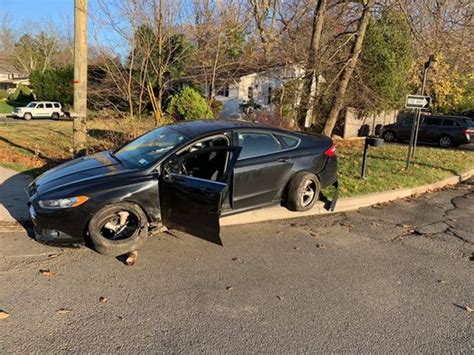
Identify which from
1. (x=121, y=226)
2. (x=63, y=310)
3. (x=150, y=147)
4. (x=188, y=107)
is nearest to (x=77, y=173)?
(x=121, y=226)

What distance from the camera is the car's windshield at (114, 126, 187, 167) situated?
17.2ft

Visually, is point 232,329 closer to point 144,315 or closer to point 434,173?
point 144,315

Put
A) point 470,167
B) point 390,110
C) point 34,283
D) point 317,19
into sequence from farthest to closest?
1. point 390,110
2. point 317,19
3. point 470,167
4. point 34,283

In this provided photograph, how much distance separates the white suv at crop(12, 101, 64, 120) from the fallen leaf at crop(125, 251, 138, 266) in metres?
32.3

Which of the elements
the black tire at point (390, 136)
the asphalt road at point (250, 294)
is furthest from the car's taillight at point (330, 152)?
the black tire at point (390, 136)

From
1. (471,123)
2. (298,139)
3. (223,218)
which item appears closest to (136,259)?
(223,218)

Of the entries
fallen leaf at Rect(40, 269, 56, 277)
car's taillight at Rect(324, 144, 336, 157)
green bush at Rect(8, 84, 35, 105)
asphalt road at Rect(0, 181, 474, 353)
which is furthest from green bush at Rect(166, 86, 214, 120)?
green bush at Rect(8, 84, 35, 105)

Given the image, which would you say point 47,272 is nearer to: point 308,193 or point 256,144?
point 256,144

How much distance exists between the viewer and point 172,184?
471cm

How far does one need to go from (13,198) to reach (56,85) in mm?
37274

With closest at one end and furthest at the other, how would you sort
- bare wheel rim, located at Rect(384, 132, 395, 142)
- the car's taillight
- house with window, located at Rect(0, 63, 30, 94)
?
1. the car's taillight
2. bare wheel rim, located at Rect(384, 132, 395, 142)
3. house with window, located at Rect(0, 63, 30, 94)

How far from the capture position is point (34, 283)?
3980 millimetres

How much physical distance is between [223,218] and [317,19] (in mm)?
13409

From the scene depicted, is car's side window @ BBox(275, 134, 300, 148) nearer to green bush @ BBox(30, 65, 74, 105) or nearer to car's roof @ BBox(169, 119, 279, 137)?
car's roof @ BBox(169, 119, 279, 137)
